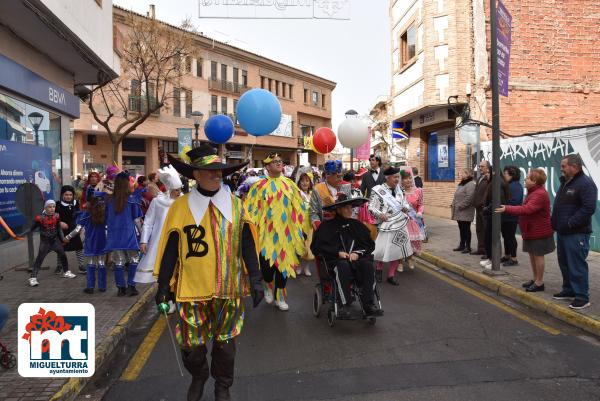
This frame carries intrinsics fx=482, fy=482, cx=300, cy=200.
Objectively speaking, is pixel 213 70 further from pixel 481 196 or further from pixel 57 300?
pixel 57 300

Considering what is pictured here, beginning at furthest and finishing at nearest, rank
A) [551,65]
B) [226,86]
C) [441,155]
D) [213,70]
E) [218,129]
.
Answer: [226,86], [213,70], [441,155], [551,65], [218,129]

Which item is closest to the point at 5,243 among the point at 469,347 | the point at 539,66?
the point at 469,347

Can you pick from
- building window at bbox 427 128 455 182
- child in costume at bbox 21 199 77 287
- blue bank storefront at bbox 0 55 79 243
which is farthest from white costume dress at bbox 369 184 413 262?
building window at bbox 427 128 455 182

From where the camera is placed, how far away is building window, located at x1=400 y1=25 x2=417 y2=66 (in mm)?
17627

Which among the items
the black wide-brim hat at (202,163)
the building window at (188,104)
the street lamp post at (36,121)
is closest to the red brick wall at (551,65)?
the street lamp post at (36,121)

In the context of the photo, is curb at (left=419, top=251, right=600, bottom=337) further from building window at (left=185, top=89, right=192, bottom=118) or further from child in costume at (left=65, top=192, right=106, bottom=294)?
building window at (left=185, top=89, right=192, bottom=118)

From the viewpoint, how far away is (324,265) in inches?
222

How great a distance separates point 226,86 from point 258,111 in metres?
35.7

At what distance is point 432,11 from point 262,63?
3276 centimetres

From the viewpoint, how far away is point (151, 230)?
20.7ft

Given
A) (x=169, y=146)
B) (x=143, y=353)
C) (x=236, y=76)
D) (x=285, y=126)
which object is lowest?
(x=143, y=353)

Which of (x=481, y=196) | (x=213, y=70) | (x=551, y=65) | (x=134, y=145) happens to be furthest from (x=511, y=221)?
(x=213, y=70)

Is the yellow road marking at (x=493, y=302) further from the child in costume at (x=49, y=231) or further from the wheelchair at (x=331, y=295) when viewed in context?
the child in costume at (x=49, y=231)

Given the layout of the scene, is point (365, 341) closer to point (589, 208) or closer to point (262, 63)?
point (589, 208)
